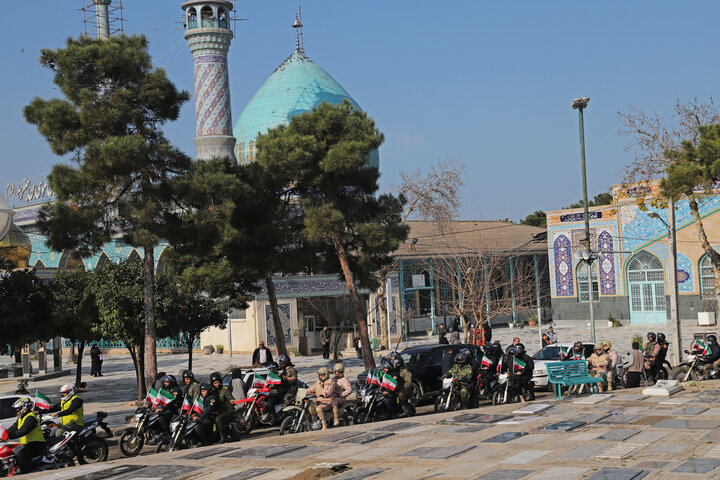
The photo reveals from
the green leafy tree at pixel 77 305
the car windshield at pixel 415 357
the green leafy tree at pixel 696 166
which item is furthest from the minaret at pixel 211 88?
the car windshield at pixel 415 357

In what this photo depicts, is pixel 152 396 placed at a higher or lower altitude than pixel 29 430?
higher

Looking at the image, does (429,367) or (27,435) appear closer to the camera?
(27,435)

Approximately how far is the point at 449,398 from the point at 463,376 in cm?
48

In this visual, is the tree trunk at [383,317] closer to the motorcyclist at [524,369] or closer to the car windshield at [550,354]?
the car windshield at [550,354]

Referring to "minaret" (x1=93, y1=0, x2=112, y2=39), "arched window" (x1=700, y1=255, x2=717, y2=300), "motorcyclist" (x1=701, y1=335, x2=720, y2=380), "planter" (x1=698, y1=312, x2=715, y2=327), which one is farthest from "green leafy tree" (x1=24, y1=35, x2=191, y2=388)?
"minaret" (x1=93, y1=0, x2=112, y2=39)

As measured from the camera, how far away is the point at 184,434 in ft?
42.1

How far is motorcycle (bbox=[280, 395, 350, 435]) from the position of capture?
546 inches

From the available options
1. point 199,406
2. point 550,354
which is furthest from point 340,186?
point 199,406

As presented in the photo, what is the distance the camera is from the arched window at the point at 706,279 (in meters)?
40.8

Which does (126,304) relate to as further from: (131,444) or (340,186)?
(131,444)

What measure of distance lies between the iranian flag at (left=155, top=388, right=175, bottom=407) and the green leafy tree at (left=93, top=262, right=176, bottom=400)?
26.4ft

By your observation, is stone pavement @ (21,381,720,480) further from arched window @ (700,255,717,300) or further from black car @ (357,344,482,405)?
arched window @ (700,255,717,300)

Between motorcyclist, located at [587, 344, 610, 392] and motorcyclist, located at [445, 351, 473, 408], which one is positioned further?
motorcyclist, located at [587, 344, 610, 392]

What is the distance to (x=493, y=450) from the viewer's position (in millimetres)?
10555
